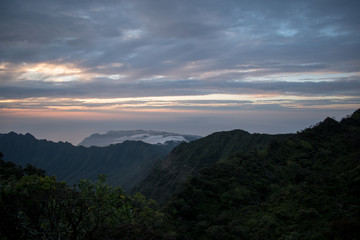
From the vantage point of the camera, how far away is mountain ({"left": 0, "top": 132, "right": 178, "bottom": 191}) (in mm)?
114312

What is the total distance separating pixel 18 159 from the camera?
12056 cm

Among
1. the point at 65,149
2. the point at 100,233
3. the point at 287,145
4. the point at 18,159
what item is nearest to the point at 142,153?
the point at 65,149

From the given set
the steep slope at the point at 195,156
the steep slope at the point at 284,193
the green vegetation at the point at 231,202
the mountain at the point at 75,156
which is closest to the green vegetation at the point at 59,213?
the green vegetation at the point at 231,202

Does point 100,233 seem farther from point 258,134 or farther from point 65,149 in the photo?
point 65,149

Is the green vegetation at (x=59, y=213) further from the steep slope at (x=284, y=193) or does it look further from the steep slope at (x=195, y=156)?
the steep slope at (x=195, y=156)

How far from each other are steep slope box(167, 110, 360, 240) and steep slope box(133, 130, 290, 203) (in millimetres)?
18320

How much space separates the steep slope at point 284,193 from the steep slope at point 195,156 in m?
18.3

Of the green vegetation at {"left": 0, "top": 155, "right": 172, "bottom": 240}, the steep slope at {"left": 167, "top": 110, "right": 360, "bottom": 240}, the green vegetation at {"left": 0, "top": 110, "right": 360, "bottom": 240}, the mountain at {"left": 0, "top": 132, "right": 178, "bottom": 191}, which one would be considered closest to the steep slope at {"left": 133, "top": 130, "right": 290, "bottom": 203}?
the steep slope at {"left": 167, "top": 110, "right": 360, "bottom": 240}

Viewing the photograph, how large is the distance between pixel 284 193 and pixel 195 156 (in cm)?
4739

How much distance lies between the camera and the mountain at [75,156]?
11431 centimetres

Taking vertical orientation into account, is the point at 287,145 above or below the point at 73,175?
above

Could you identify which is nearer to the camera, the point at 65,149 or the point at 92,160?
the point at 92,160

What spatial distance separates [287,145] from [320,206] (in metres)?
23.7

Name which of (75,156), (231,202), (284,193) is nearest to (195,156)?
(231,202)
